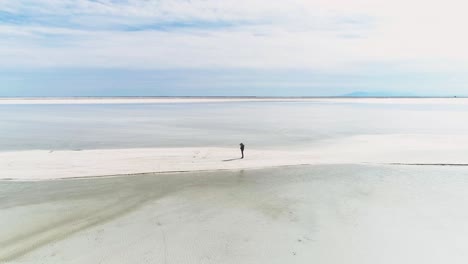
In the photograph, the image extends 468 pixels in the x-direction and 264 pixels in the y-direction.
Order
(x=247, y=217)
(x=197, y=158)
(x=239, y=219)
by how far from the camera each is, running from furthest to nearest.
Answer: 1. (x=197, y=158)
2. (x=247, y=217)
3. (x=239, y=219)

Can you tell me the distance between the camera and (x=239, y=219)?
1026cm

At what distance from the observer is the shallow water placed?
26.4ft

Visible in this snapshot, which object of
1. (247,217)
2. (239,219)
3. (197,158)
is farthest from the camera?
(197,158)

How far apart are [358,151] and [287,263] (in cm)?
1550

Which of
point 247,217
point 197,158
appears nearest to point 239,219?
point 247,217

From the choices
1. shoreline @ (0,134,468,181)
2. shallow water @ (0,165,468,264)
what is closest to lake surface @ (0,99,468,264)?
shallow water @ (0,165,468,264)

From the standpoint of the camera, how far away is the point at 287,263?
297 inches

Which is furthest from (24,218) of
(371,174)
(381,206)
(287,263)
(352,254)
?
(371,174)

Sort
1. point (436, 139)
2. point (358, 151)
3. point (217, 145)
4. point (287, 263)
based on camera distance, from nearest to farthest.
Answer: point (287, 263), point (358, 151), point (217, 145), point (436, 139)

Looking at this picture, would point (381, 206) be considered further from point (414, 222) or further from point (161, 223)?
point (161, 223)

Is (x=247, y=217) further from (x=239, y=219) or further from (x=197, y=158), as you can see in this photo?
(x=197, y=158)

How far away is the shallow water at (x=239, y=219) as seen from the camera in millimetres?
8047

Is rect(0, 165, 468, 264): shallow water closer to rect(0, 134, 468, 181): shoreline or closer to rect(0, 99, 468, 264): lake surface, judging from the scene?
rect(0, 99, 468, 264): lake surface

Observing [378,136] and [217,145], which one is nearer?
[217,145]
